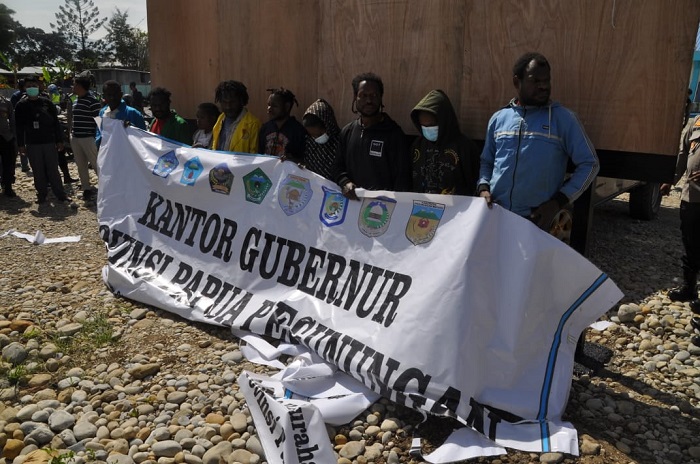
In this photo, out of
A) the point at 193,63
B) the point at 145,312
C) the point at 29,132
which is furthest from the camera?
the point at 29,132

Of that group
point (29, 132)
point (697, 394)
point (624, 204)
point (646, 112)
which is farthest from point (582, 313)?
point (29, 132)

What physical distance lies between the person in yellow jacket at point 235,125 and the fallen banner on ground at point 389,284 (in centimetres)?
34

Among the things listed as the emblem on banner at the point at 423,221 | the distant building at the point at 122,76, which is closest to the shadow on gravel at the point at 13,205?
the emblem on banner at the point at 423,221

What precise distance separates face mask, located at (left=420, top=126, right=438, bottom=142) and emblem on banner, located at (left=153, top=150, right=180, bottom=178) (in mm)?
2613

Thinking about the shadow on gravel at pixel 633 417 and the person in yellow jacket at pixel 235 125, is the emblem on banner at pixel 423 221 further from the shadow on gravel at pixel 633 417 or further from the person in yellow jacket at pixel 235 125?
the person in yellow jacket at pixel 235 125

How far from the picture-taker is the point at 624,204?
965cm

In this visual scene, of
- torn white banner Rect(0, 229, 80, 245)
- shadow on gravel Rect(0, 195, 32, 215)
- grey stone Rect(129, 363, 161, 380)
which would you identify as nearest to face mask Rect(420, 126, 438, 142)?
grey stone Rect(129, 363, 161, 380)

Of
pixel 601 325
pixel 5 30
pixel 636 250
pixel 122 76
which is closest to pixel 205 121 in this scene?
pixel 601 325

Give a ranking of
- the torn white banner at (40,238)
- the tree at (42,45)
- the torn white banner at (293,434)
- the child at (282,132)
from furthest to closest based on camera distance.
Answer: the tree at (42,45) → the torn white banner at (40,238) → the child at (282,132) → the torn white banner at (293,434)

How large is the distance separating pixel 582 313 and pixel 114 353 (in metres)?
3.13

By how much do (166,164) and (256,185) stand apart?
1298mm

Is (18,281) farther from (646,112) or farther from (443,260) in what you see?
(646,112)

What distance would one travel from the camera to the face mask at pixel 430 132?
12.1 feet

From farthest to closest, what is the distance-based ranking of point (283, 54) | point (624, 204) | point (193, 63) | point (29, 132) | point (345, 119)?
point (624, 204) < point (29, 132) < point (193, 63) < point (283, 54) < point (345, 119)
